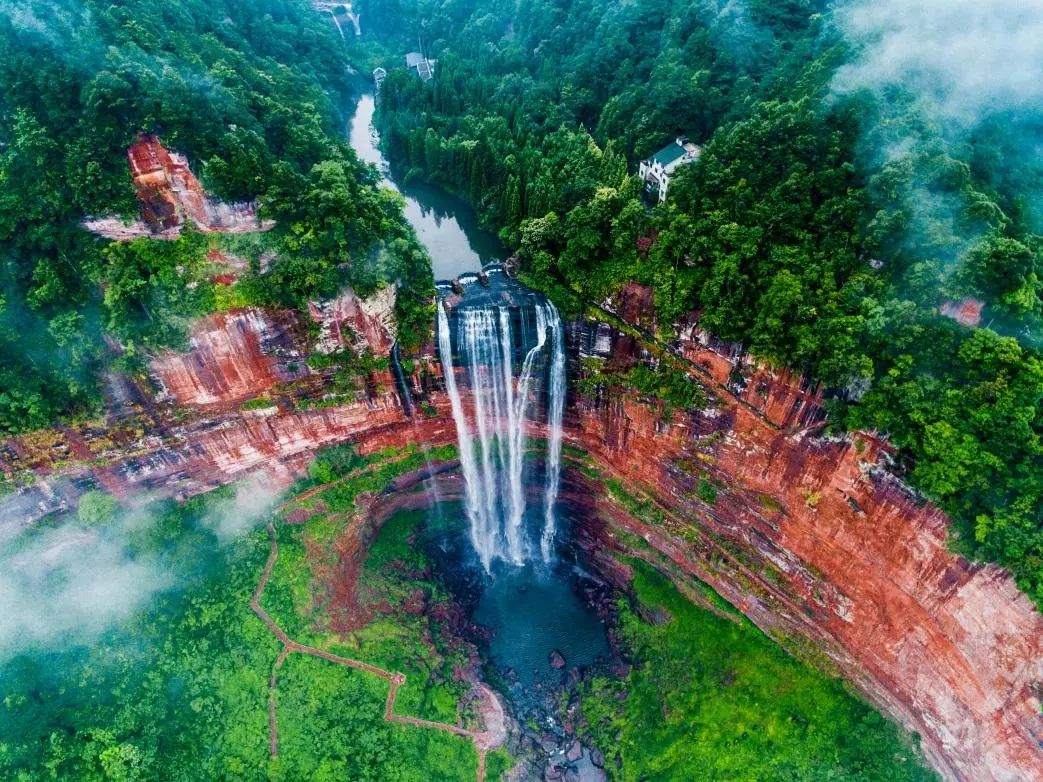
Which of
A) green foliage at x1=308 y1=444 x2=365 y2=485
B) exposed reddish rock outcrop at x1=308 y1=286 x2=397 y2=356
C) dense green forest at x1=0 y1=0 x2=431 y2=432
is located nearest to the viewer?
dense green forest at x1=0 y1=0 x2=431 y2=432

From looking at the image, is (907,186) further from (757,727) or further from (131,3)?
(131,3)

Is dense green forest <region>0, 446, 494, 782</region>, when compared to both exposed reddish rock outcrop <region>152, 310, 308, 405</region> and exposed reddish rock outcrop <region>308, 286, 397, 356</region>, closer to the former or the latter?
exposed reddish rock outcrop <region>152, 310, 308, 405</region>

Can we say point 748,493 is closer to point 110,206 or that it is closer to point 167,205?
point 167,205

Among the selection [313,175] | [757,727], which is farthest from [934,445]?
[313,175]

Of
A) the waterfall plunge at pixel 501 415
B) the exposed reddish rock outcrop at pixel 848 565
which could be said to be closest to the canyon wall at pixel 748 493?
the exposed reddish rock outcrop at pixel 848 565

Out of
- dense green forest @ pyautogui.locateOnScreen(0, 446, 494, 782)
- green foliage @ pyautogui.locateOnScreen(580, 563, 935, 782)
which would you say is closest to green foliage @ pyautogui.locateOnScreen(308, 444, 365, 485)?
dense green forest @ pyautogui.locateOnScreen(0, 446, 494, 782)

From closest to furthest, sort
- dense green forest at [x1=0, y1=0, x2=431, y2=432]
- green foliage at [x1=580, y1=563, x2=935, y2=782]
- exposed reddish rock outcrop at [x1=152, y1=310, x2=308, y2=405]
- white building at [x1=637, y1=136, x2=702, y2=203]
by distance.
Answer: dense green forest at [x1=0, y1=0, x2=431, y2=432], green foliage at [x1=580, y1=563, x2=935, y2=782], exposed reddish rock outcrop at [x1=152, y1=310, x2=308, y2=405], white building at [x1=637, y1=136, x2=702, y2=203]
